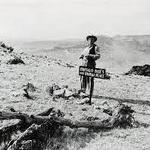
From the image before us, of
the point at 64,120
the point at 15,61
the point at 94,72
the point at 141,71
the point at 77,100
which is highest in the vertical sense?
the point at 94,72

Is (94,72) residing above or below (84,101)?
above

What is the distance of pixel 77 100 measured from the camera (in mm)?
12672

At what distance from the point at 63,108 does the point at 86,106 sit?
0.89 m

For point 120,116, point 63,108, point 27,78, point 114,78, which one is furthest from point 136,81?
point 120,116

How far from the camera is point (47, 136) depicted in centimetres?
840

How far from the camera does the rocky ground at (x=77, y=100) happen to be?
8.60 metres

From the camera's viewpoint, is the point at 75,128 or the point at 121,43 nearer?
the point at 75,128

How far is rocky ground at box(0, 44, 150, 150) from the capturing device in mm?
8602

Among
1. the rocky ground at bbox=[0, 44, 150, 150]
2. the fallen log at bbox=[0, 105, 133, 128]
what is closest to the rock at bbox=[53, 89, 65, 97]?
the rocky ground at bbox=[0, 44, 150, 150]

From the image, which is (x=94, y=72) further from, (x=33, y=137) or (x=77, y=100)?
(x=33, y=137)

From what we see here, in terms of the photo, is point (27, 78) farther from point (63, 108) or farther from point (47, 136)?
point (47, 136)

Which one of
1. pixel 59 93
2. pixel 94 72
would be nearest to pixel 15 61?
pixel 59 93

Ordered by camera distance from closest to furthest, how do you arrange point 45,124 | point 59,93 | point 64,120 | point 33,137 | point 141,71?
point 33,137, point 45,124, point 64,120, point 59,93, point 141,71

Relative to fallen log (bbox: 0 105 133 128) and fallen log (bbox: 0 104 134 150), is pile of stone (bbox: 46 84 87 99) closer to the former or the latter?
fallen log (bbox: 0 104 134 150)
